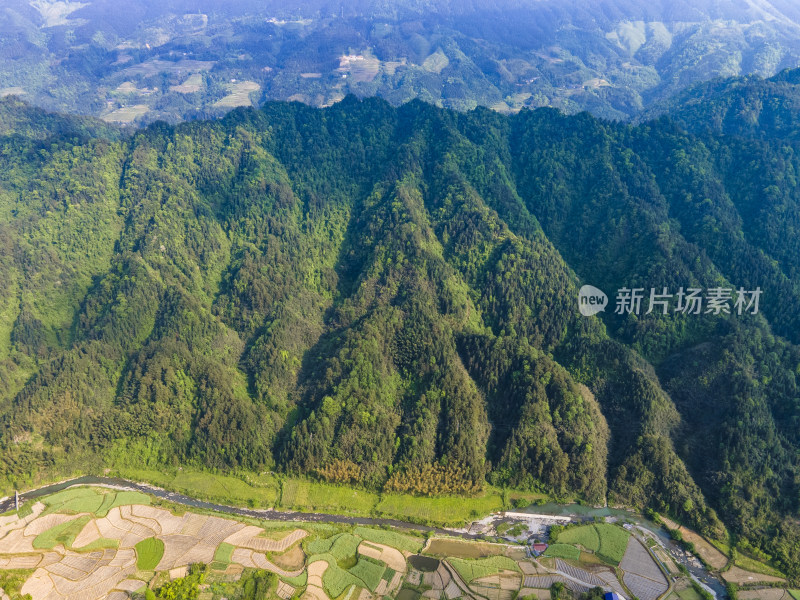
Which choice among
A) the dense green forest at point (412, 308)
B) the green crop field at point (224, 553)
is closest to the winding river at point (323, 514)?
the dense green forest at point (412, 308)

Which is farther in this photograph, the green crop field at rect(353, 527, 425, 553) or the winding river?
the winding river

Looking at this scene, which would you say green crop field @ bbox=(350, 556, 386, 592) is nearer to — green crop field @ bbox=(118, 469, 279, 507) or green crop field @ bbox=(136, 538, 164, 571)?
green crop field @ bbox=(118, 469, 279, 507)

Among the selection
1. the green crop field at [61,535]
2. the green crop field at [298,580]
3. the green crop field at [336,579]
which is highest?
the green crop field at [336,579]

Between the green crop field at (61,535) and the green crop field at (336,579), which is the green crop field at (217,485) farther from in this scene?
the green crop field at (336,579)

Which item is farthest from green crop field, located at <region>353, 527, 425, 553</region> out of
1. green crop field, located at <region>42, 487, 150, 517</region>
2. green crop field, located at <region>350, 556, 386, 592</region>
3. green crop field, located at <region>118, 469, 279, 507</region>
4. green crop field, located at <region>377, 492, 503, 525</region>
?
green crop field, located at <region>42, 487, 150, 517</region>

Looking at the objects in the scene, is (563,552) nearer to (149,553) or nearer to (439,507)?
(439,507)

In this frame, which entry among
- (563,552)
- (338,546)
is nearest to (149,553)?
(338,546)
